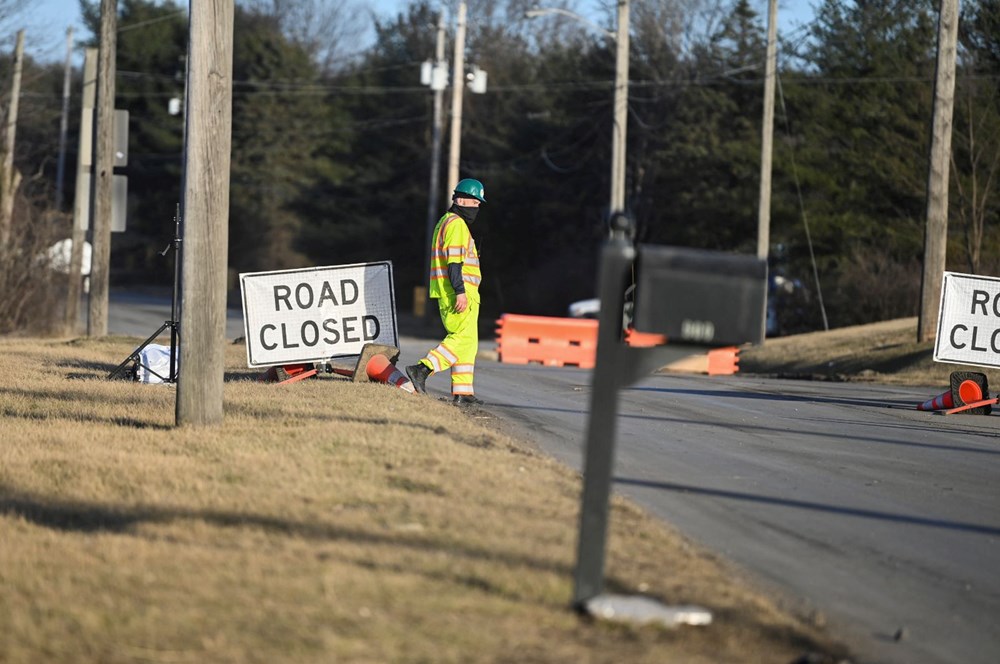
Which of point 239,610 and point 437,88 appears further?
point 437,88

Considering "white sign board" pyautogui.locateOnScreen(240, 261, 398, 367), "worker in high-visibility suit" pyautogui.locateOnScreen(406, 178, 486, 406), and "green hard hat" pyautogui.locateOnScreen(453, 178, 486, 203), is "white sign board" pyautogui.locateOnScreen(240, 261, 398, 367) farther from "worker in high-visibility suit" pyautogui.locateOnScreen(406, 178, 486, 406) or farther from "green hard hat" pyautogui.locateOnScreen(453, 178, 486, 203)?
"green hard hat" pyautogui.locateOnScreen(453, 178, 486, 203)

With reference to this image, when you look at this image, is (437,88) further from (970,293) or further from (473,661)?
(473,661)

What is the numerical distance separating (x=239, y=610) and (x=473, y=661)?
94 cm

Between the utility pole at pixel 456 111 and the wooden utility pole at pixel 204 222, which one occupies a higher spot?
the utility pole at pixel 456 111

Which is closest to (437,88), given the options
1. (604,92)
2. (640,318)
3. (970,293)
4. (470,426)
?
(604,92)

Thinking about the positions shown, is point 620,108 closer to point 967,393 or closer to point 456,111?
point 456,111

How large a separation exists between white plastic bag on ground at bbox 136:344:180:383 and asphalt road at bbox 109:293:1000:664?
279cm

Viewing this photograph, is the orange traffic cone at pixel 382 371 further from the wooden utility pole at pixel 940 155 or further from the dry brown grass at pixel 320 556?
the wooden utility pole at pixel 940 155

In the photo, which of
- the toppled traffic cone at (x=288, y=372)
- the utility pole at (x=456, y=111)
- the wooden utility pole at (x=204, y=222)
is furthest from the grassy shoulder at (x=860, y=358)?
the utility pole at (x=456, y=111)

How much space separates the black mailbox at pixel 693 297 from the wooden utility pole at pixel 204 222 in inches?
204

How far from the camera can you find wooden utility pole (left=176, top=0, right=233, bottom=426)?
998 cm

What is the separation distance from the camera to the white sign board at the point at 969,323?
50.7ft

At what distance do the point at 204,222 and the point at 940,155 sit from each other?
54.3 ft

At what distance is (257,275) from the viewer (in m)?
13.4
